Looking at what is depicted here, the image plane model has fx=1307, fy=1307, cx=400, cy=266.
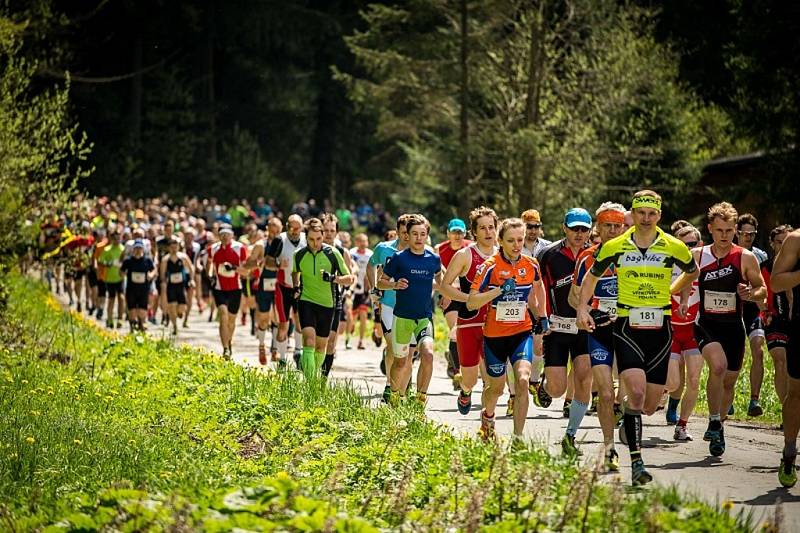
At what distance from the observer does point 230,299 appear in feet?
73.1

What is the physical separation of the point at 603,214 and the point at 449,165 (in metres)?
23.7

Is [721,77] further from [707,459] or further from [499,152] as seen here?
[707,459]

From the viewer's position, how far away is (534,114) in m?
34.1

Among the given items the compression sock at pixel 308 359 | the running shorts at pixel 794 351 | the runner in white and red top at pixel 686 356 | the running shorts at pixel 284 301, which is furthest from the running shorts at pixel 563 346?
the running shorts at pixel 284 301

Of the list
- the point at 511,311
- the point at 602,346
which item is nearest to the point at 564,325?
the point at 511,311

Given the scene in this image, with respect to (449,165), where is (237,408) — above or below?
below

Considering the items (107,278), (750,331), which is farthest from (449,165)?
(750,331)

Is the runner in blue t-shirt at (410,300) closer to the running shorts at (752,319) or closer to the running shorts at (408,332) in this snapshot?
the running shorts at (408,332)

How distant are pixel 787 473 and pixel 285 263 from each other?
1030 cm

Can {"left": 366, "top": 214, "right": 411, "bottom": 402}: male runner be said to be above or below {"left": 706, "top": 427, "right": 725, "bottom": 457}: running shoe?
above

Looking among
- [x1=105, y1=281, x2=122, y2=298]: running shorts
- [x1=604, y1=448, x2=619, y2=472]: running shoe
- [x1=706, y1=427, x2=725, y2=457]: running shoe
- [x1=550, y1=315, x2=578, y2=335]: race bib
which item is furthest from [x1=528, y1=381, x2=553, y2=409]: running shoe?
[x1=105, y1=281, x2=122, y2=298]: running shorts

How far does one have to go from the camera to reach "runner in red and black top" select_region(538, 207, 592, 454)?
1248 cm

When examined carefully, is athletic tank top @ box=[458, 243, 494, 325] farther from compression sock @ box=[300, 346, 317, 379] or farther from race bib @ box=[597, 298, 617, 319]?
compression sock @ box=[300, 346, 317, 379]

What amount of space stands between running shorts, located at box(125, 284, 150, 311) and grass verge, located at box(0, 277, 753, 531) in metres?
8.65
